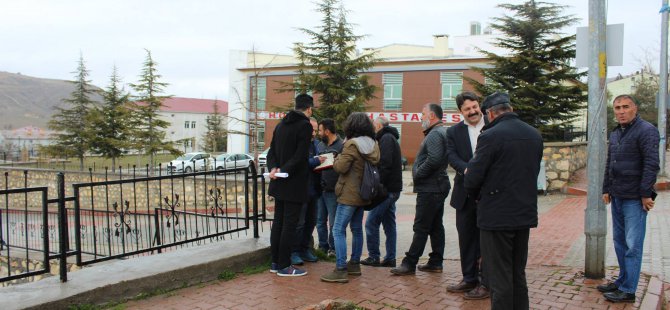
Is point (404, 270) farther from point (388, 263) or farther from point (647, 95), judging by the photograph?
point (647, 95)

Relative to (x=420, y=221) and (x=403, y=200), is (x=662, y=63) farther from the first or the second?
(x=420, y=221)

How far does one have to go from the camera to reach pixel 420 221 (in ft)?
16.7

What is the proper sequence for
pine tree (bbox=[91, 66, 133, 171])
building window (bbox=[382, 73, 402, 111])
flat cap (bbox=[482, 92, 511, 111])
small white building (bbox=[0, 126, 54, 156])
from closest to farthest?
flat cap (bbox=[482, 92, 511, 111]) < pine tree (bbox=[91, 66, 133, 171]) < small white building (bbox=[0, 126, 54, 156]) < building window (bbox=[382, 73, 402, 111])

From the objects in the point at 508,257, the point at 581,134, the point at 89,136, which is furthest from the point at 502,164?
the point at 89,136

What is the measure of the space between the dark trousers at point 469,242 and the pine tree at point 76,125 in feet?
91.2

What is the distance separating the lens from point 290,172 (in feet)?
16.1

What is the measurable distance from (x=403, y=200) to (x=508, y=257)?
12.9 m

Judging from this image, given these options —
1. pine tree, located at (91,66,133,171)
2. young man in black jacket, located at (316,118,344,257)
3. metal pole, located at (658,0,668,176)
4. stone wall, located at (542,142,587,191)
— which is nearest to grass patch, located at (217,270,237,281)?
young man in black jacket, located at (316,118,344,257)

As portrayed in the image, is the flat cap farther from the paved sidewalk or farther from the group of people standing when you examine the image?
the paved sidewalk

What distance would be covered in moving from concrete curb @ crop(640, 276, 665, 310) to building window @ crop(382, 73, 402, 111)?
30.7 metres

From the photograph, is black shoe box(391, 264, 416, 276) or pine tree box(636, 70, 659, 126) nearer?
black shoe box(391, 264, 416, 276)

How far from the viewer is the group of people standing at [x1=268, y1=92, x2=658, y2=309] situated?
355 cm

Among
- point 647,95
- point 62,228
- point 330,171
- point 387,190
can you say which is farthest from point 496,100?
point 647,95

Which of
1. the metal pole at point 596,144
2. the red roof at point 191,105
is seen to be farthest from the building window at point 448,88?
the red roof at point 191,105
